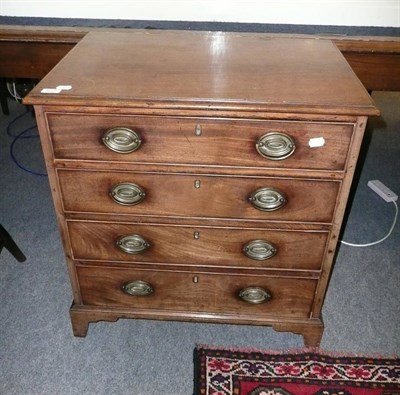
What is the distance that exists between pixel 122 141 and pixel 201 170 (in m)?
0.21

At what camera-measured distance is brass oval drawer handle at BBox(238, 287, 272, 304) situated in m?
1.38

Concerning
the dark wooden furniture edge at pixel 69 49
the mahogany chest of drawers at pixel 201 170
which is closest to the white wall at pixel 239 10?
the dark wooden furniture edge at pixel 69 49

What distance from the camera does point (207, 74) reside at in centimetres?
115

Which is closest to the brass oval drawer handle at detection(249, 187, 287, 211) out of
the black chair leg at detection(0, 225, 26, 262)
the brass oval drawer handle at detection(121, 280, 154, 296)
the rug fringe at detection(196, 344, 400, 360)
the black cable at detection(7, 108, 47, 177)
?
the brass oval drawer handle at detection(121, 280, 154, 296)

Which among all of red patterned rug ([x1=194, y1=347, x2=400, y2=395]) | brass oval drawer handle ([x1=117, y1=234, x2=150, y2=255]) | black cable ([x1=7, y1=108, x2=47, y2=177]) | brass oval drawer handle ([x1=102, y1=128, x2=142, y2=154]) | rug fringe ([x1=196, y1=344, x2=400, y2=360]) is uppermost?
brass oval drawer handle ([x1=102, y1=128, x2=142, y2=154])

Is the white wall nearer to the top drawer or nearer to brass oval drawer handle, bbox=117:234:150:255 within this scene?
the top drawer

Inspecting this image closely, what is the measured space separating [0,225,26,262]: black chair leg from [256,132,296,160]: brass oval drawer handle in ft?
3.79

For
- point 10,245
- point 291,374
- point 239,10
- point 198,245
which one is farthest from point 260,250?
point 10,245

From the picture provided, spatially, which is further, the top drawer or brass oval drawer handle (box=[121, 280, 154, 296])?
brass oval drawer handle (box=[121, 280, 154, 296])

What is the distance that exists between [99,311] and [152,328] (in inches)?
8.7

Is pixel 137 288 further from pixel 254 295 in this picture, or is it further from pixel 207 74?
pixel 207 74

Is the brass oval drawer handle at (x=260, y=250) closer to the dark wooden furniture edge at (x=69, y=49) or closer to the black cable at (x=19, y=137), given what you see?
the dark wooden furniture edge at (x=69, y=49)

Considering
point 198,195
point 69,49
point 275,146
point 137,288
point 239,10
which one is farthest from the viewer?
point 239,10

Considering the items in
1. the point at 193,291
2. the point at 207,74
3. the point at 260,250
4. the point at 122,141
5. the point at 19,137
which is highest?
the point at 207,74
